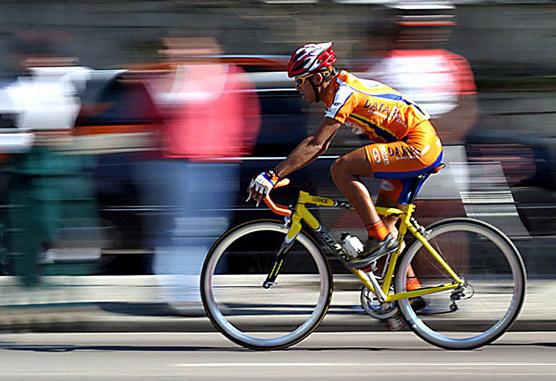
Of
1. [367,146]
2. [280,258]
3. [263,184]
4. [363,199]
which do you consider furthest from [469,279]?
[263,184]

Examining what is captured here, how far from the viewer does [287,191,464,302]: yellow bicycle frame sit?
24.0 feet

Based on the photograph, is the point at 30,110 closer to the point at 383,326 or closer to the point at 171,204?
the point at 171,204

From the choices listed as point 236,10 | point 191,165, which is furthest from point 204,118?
point 236,10

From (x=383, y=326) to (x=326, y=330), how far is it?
34 centimetres

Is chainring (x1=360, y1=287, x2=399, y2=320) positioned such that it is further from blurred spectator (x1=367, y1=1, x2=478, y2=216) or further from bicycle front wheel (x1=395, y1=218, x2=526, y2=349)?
blurred spectator (x1=367, y1=1, x2=478, y2=216)

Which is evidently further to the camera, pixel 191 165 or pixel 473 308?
pixel 191 165

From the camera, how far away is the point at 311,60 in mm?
7215

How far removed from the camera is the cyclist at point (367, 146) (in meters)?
7.18

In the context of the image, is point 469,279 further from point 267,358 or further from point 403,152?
point 267,358

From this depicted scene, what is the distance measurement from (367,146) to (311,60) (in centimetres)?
55

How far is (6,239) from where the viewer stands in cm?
874

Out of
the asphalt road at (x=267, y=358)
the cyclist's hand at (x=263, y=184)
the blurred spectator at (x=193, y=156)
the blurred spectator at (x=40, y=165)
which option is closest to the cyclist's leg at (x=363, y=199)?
the cyclist's hand at (x=263, y=184)

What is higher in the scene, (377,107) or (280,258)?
(377,107)

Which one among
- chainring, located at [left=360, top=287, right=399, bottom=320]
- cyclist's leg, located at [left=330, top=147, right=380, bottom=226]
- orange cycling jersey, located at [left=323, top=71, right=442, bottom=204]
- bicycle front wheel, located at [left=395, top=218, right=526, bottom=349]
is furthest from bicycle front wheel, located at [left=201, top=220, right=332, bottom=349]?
orange cycling jersey, located at [left=323, top=71, right=442, bottom=204]
